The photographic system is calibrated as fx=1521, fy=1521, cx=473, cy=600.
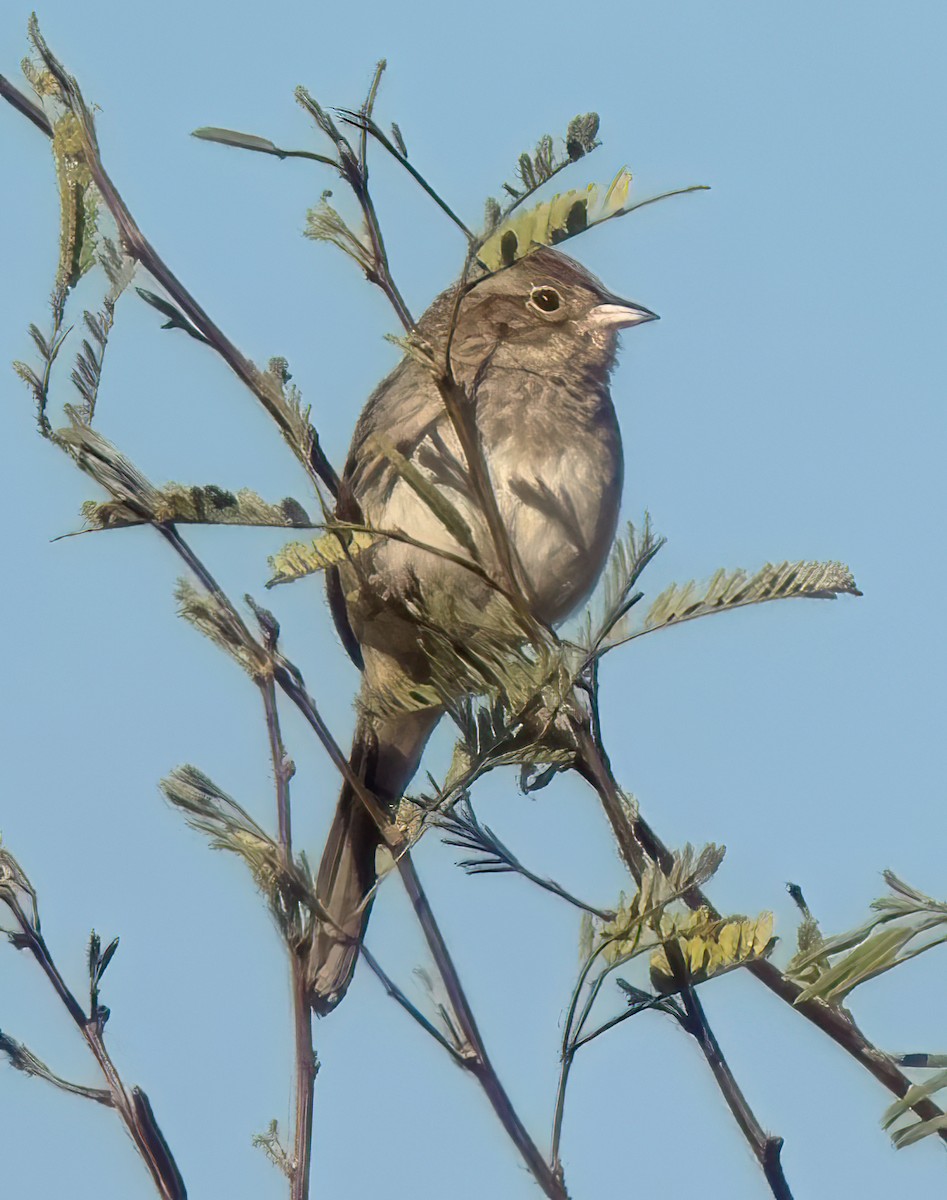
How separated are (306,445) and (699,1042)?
84 centimetres

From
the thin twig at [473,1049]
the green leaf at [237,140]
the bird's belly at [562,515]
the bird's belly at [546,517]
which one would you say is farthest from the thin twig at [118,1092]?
the bird's belly at [562,515]

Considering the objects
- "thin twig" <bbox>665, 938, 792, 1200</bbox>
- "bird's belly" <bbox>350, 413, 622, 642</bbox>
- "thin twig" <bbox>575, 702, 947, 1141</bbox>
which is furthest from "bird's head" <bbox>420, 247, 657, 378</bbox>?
"thin twig" <bbox>665, 938, 792, 1200</bbox>

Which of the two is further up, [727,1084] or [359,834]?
[359,834]

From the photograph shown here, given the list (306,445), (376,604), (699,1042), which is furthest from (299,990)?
(376,604)

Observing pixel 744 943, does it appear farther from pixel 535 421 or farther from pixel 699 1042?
pixel 535 421

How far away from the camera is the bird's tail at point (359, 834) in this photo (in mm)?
2793

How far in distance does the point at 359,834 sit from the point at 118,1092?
191 centimetres

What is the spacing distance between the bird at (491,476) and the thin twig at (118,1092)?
1.02m

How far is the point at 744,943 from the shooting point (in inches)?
61.5

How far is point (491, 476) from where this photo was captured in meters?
3.62

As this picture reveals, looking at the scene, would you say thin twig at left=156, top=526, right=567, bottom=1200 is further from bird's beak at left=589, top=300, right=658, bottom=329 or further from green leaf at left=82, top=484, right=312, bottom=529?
bird's beak at left=589, top=300, right=658, bottom=329

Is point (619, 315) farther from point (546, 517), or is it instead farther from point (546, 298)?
point (546, 517)

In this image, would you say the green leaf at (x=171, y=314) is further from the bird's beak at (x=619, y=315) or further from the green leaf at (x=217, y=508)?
the bird's beak at (x=619, y=315)

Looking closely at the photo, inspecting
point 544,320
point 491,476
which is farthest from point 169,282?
point 544,320
